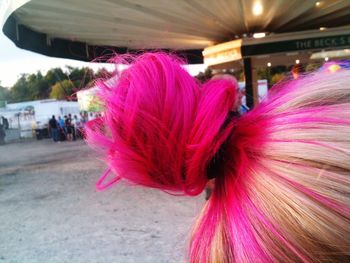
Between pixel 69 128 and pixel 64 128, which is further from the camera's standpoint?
pixel 69 128

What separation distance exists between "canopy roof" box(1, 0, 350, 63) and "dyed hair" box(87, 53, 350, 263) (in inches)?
198

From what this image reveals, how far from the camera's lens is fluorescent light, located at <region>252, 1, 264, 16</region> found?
6.97m

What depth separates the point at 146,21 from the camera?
7340mm

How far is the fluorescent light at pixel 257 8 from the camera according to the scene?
22.9 feet

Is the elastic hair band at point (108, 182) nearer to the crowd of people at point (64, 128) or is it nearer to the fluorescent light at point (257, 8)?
the fluorescent light at point (257, 8)

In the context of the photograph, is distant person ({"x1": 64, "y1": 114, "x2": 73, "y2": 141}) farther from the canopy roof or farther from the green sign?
the green sign

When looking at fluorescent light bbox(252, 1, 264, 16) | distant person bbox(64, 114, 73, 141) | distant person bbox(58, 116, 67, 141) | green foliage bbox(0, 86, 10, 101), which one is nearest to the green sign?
fluorescent light bbox(252, 1, 264, 16)

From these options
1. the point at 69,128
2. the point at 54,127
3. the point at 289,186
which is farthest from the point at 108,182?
the point at 54,127

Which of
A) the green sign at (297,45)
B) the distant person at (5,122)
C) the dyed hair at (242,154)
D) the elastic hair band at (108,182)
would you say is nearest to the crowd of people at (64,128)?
the distant person at (5,122)

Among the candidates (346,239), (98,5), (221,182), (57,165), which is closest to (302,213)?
(346,239)

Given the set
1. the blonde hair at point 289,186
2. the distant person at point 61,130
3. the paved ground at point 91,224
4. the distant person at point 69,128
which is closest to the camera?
the blonde hair at point 289,186

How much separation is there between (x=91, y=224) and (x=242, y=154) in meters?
4.96

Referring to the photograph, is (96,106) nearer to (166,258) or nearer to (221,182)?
(221,182)

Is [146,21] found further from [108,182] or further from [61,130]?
[61,130]
